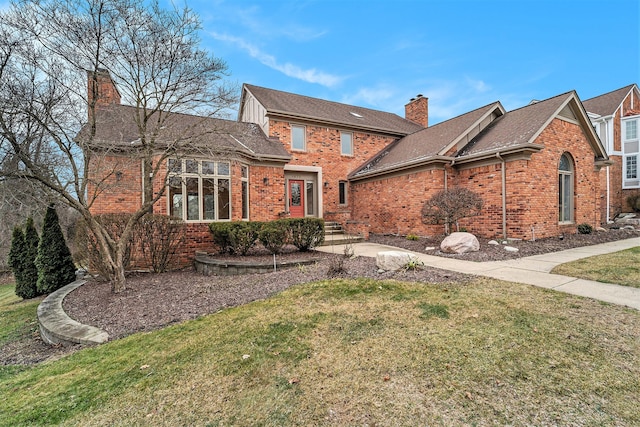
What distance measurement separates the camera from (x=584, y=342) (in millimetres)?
2992

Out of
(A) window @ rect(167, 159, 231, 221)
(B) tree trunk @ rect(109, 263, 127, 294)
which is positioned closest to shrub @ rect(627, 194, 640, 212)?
(A) window @ rect(167, 159, 231, 221)

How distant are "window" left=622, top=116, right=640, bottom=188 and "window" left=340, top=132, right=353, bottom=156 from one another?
21105 millimetres

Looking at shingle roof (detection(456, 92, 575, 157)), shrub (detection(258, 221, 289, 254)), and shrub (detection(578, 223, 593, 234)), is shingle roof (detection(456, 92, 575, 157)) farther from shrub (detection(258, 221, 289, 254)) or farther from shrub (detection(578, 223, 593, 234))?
shrub (detection(258, 221, 289, 254))

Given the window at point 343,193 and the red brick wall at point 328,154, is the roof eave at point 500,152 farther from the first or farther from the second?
the window at point 343,193

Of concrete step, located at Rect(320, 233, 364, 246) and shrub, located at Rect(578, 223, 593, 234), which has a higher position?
shrub, located at Rect(578, 223, 593, 234)

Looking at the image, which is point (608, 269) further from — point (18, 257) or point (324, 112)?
point (18, 257)

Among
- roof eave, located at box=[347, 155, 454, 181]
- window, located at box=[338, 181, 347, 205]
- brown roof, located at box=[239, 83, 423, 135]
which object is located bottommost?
window, located at box=[338, 181, 347, 205]

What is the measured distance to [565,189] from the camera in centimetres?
1193

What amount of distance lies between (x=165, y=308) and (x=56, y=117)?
4.26 meters

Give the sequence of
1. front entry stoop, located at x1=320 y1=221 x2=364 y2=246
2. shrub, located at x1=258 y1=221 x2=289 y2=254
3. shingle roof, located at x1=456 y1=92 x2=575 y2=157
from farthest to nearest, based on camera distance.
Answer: front entry stoop, located at x1=320 y1=221 x2=364 y2=246
shingle roof, located at x1=456 y1=92 x2=575 y2=157
shrub, located at x1=258 y1=221 x2=289 y2=254

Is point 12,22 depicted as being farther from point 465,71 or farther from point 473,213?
point 465,71

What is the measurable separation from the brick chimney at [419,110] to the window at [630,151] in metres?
14.9

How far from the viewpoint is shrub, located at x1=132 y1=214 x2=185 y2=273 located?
24.4ft

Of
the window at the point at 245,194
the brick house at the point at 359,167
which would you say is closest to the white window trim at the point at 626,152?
the brick house at the point at 359,167
